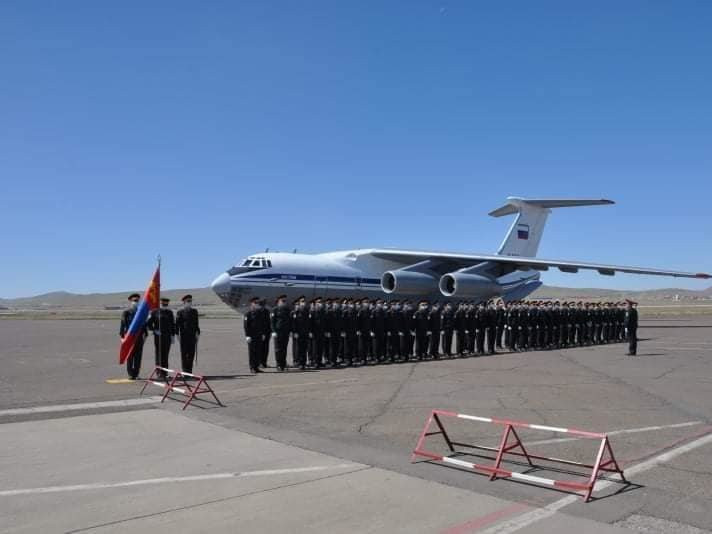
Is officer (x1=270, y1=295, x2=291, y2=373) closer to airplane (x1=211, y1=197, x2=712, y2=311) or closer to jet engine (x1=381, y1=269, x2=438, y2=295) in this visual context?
airplane (x1=211, y1=197, x2=712, y2=311)

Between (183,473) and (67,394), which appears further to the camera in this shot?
(67,394)

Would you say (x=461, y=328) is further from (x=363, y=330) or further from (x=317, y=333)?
(x=317, y=333)

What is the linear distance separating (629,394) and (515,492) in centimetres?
613

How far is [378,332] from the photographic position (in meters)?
16.1

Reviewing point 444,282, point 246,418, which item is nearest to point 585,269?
point 444,282

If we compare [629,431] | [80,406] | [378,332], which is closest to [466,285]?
[378,332]

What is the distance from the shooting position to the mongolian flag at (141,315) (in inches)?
465

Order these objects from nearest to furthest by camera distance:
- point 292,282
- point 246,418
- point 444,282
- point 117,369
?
point 246,418 → point 117,369 → point 292,282 → point 444,282

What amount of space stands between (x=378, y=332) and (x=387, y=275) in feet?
33.9

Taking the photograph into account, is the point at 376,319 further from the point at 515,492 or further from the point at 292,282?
the point at 515,492

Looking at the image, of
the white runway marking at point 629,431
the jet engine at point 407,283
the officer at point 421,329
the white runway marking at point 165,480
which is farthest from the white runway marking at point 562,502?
the jet engine at point 407,283

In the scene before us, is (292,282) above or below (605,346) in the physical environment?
above

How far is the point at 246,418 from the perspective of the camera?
8.30m

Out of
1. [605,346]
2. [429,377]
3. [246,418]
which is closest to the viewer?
[246,418]
